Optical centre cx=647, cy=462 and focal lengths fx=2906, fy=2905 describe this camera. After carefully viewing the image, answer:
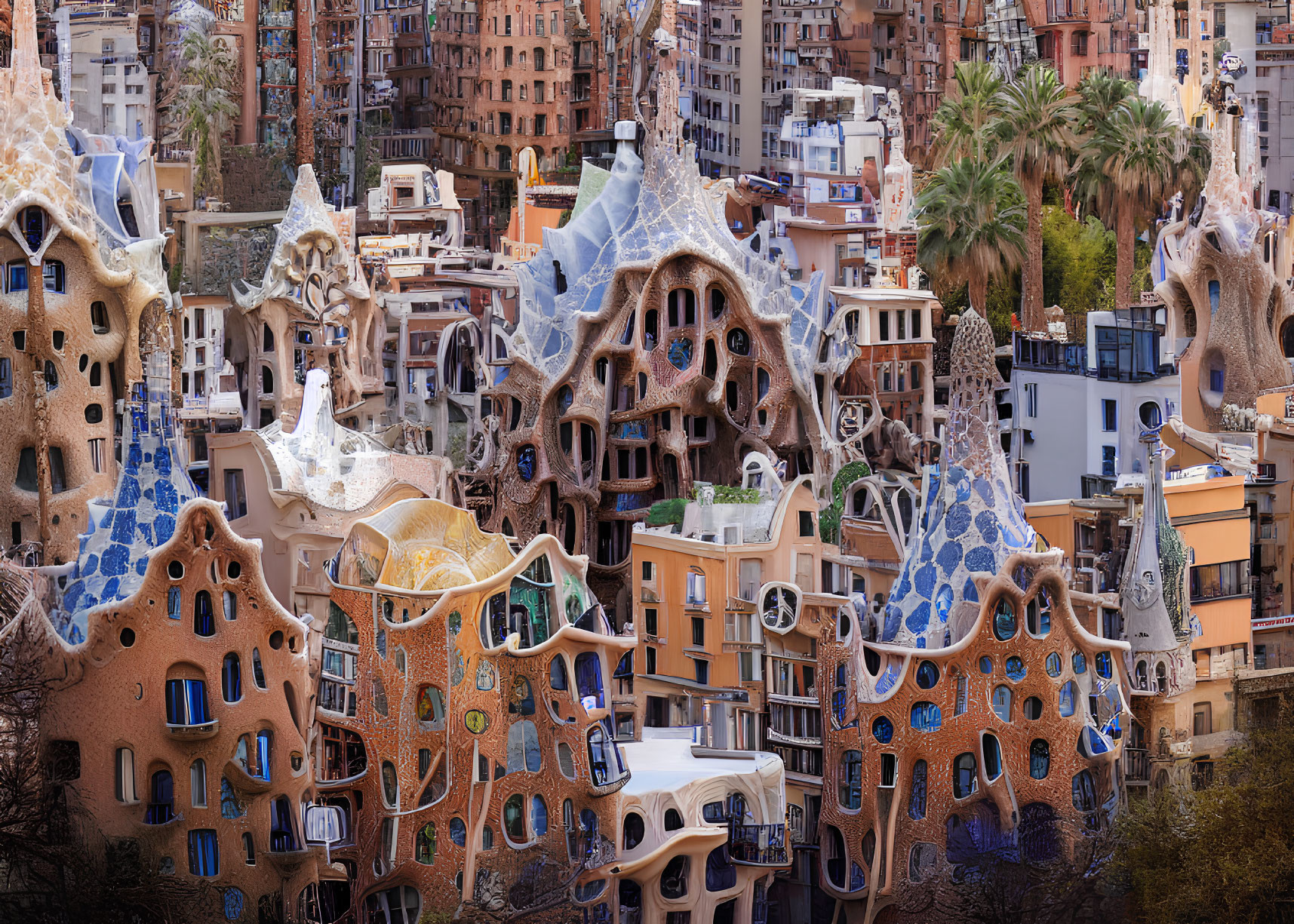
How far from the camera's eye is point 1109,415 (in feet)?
289

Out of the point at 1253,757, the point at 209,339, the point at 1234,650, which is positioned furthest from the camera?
the point at 209,339

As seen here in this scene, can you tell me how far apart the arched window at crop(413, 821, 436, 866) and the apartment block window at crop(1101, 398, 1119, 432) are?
32.2 m

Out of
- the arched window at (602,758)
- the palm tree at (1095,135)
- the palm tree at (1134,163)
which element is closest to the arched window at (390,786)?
the arched window at (602,758)

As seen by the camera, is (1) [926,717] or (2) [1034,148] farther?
(2) [1034,148]

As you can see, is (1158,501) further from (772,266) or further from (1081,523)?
(772,266)

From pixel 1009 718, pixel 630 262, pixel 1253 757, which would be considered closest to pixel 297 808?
pixel 1009 718

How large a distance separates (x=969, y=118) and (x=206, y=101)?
42.4 meters

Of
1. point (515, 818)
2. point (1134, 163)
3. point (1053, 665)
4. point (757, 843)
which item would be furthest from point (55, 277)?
point (1134, 163)

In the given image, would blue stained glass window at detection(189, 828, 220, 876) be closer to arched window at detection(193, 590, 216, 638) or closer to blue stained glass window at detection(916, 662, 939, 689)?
arched window at detection(193, 590, 216, 638)

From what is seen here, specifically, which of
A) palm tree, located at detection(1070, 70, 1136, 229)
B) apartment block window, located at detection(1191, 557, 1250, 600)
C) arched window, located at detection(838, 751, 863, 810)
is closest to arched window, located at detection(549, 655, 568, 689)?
arched window, located at detection(838, 751, 863, 810)

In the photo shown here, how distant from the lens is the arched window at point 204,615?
2427 inches

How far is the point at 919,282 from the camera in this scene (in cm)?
11100

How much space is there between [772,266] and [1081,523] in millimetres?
17498

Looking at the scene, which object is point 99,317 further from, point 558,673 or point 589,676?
point 589,676
